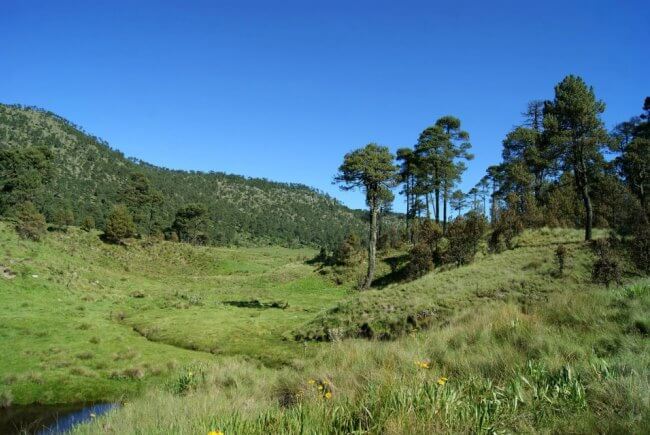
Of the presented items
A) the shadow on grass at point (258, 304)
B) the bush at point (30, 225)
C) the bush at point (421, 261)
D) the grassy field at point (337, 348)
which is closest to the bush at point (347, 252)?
the grassy field at point (337, 348)

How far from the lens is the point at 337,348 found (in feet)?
27.6

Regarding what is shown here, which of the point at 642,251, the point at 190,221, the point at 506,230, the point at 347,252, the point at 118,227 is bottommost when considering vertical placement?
the point at 347,252

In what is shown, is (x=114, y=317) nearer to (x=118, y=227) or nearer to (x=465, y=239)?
(x=465, y=239)

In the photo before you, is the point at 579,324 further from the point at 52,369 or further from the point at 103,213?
the point at 103,213

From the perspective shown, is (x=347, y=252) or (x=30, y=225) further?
(x=347, y=252)

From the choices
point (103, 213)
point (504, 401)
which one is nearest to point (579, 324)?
point (504, 401)

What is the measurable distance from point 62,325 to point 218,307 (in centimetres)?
1147

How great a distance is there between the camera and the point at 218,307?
101ft

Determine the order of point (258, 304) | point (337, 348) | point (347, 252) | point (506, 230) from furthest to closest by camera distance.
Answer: point (347, 252)
point (258, 304)
point (506, 230)
point (337, 348)

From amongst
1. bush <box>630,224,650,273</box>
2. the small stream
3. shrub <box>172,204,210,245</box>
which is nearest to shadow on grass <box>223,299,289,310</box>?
the small stream

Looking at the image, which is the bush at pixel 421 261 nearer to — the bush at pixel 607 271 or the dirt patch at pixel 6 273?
the bush at pixel 607 271

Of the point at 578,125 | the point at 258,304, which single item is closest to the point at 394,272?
the point at 258,304

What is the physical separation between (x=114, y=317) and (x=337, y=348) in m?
22.6

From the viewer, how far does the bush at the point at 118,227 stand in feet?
174
